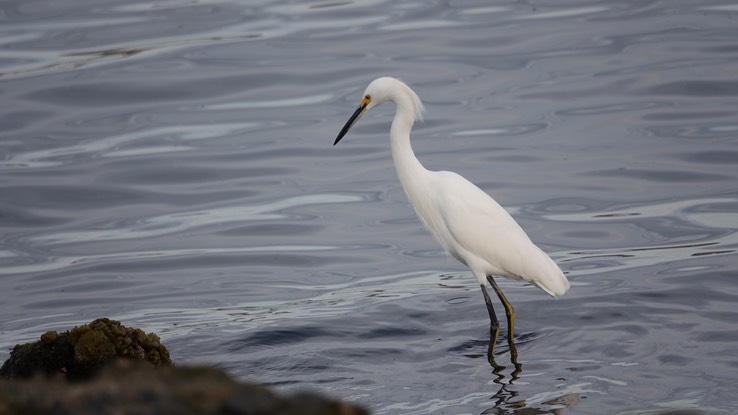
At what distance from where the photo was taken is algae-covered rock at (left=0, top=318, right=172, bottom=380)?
18.0ft

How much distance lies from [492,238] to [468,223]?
0.68 ft

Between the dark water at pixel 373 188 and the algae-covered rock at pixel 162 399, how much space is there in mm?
3540

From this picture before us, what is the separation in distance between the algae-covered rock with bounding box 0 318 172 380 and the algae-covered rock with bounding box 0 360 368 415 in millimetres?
2726

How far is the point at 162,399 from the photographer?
2.62m

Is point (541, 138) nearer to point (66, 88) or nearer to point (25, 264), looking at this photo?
point (25, 264)

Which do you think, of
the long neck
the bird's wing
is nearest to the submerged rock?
the bird's wing

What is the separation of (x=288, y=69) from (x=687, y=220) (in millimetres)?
8965

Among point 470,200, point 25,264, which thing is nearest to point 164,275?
point 25,264

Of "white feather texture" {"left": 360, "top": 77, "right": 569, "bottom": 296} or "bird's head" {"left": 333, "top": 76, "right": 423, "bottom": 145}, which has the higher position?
"bird's head" {"left": 333, "top": 76, "right": 423, "bottom": 145}

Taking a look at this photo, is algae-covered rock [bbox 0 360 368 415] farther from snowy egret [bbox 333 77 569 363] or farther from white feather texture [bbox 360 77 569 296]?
white feather texture [bbox 360 77 569 296]

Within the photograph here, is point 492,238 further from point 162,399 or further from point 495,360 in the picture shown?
point 162,399

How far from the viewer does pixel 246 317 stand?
862cm

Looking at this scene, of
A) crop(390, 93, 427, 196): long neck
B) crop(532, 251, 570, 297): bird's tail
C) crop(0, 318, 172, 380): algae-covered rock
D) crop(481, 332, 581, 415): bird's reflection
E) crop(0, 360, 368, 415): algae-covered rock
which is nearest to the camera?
crop(0, 360, 368, 415): algae-covered rock

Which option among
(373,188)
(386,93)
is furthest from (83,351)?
(373,188)
